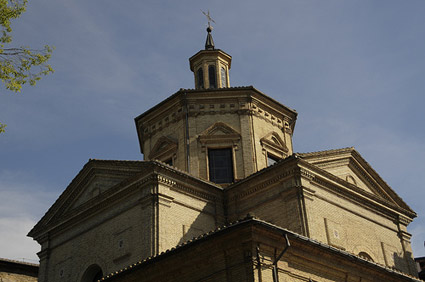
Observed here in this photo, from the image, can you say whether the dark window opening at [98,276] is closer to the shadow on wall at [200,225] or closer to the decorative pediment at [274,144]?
the shadow on wall at [200,225]

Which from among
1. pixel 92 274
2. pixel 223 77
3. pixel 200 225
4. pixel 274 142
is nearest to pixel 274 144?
pixel 274 142

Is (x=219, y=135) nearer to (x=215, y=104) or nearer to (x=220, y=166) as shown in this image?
(x=220, y=166)

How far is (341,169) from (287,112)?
520 centimetres

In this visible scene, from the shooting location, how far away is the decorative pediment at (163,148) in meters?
25.0

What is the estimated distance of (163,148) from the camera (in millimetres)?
25453

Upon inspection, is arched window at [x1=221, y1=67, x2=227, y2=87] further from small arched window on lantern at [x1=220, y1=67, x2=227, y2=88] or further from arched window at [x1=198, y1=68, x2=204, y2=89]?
arched window at [x1=198, y1=68, x2=204, y2=89]

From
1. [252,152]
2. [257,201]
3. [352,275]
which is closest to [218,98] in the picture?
[252,152]

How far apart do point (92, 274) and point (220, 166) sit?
6806 mm

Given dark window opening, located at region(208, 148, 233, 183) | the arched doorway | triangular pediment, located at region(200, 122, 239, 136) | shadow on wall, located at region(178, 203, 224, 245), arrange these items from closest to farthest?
shadow on wall, located at region(178, 203, 224, 245) < the arched doorway < dark window opening, located at region(208, 148, 233, 183) < triangular pediment, located at region(200, 122, 239, 136)

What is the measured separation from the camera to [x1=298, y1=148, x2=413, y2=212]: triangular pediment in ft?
71.8

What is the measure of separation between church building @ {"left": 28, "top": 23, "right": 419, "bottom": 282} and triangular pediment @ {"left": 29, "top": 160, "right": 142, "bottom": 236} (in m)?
0.04

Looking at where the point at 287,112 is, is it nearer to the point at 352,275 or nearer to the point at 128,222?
the point at 128,222

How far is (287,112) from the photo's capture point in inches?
1066

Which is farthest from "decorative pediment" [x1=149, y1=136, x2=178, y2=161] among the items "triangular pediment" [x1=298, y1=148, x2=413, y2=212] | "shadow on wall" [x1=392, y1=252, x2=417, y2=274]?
"shadow on wall" [x1=392, y1=252, x2=417, y2=274]
